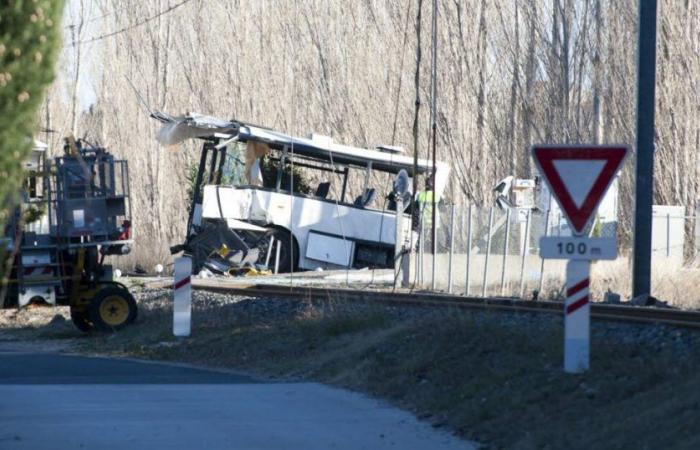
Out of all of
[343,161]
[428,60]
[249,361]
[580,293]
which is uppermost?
[428,60]

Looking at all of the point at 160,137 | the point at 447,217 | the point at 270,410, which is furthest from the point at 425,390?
the point at 160,137

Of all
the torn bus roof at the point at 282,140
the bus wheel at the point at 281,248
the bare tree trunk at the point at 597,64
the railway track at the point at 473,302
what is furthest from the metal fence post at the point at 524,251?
the bare tree trunk at the point at 597,64

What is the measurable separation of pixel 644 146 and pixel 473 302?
3.61 m

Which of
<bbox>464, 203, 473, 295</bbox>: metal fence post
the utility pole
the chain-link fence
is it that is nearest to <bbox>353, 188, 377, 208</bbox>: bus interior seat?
the chain-link fence

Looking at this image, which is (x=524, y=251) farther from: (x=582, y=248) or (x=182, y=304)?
(x=582, y=248)

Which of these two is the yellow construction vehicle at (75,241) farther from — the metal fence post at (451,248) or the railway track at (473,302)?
the metal fence post at (451,248)

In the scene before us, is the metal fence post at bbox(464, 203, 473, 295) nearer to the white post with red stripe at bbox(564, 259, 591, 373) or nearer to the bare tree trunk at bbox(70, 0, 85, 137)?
the white post with red stripe at bbox(564, 259, 591, 373)

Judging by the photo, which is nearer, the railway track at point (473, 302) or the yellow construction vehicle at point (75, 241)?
the railway track at point (473, 302)

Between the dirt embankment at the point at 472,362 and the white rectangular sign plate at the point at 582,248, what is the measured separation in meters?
0.94

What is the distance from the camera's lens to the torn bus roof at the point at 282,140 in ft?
103

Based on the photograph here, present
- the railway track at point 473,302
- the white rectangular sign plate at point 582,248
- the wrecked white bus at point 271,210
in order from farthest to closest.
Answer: the wrecked white bus at point 271,210
the railway track at point 473,302
the white rectangular sign plate at point 582,248

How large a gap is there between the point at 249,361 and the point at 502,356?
466 cm

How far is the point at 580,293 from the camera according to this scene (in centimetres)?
1012

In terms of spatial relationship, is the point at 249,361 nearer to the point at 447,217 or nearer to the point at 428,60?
the point at 447,217
